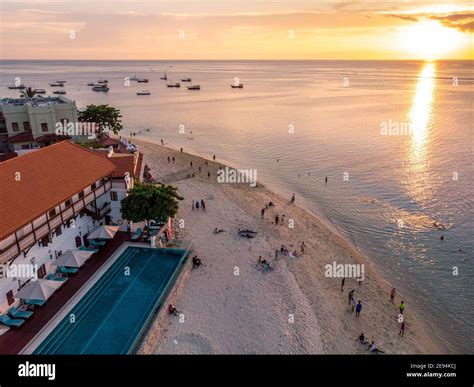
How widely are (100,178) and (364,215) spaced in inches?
1108

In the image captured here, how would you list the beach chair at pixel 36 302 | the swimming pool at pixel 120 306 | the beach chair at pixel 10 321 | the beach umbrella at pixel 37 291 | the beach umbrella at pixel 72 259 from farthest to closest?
the beach umbrella at pixel 72 259
the beach chair at pixel 36 302
the beach umbrella at pixel 37 291
the beach chair at pixel 10 321
the swimming pool at pixel 120 306

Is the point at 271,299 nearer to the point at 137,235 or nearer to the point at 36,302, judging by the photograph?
the point at 137,235

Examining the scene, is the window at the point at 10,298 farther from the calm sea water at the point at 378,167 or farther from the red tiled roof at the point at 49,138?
the red tiled roof at the point at 49,138

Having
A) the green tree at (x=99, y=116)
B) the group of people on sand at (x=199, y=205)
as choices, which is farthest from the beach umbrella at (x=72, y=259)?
the green tree at (x=99, y=116)

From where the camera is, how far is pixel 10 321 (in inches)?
791

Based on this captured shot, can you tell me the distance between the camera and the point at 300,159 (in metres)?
61.3

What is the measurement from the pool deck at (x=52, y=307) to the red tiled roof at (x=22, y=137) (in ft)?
85.3

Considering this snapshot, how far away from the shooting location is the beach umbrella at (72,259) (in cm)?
2459

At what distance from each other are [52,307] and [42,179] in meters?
8.45

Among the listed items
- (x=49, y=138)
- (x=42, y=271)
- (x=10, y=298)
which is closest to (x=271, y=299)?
(x=42, y=271)

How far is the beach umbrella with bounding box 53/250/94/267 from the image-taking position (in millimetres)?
24594
